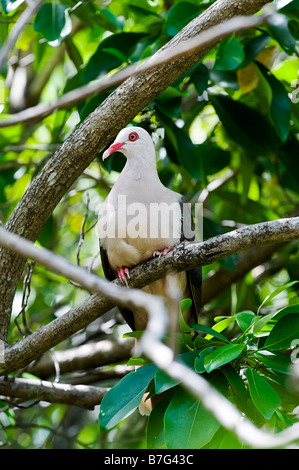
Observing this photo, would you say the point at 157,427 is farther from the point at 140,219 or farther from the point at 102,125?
the point at 102,125

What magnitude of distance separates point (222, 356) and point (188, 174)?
1954 mm

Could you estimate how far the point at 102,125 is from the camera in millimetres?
2787

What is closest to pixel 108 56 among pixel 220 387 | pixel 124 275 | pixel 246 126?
pixel 246 126

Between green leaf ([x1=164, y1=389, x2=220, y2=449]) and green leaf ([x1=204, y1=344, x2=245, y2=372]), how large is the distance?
0.71 feet

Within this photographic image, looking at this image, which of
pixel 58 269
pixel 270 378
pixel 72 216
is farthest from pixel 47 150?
pixel 58 269

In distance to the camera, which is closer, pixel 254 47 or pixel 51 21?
pixel 51 21

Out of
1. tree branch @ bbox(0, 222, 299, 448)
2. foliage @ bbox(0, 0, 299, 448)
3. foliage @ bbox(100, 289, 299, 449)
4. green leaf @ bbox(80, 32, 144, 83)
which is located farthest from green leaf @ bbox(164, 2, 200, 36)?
tree branch @ bbox(0, 222, 299, 448)

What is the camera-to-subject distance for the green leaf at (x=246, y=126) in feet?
13.3

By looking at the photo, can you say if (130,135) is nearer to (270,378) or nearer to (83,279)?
(270,378)

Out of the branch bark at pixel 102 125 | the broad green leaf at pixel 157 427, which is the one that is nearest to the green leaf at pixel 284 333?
the broad green leaf at pixel 157 427

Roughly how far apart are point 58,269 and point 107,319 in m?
3.92

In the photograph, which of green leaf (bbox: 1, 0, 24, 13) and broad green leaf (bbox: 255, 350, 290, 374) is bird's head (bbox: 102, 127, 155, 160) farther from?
broad green leaf (bbox: 255, 350, 290, 374)

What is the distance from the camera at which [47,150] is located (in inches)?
181

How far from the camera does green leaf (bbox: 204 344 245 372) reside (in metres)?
2.35
